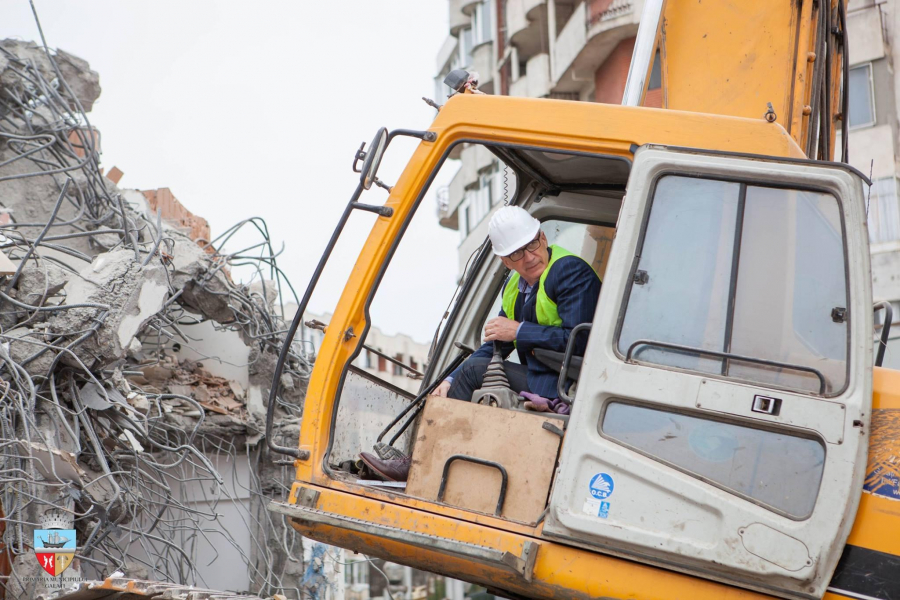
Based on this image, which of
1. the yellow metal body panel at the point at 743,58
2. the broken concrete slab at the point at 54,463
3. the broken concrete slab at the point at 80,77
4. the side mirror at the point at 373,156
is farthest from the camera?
the broken concrete slab at the point at 80,77

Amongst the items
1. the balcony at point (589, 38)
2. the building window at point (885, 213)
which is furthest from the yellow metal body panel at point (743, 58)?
the balcony at point (589, 38)

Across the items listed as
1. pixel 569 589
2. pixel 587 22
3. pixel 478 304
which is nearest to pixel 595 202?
pixel 478 304

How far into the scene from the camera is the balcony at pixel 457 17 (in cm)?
A: 2569

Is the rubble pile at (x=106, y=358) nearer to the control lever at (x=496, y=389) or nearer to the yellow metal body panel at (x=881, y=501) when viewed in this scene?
the control lever at (x=496, y=389)

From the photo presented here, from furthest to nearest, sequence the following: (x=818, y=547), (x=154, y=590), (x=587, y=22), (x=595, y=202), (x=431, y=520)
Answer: (x=587, y=22), (x=595, y=202), (x=154, y=590), (x=431, y=520), (x=818, y=547)

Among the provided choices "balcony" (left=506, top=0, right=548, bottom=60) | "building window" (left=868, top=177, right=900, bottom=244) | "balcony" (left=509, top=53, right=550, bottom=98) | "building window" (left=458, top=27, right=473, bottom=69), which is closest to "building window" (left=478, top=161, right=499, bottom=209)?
"balcony" (left=509, top=53, right=550, bottom=98)

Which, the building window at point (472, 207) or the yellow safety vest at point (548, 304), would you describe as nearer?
the yellow safety vest at point (548, 304)

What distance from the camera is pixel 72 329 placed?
5.15 meters

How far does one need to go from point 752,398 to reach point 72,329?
3925 millimetres

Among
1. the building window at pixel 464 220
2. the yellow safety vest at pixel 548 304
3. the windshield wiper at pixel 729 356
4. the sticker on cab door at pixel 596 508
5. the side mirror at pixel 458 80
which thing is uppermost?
the building window at pixel 464 220

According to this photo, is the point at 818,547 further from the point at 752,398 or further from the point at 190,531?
the point at 190,531

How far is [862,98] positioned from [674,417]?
15.0m

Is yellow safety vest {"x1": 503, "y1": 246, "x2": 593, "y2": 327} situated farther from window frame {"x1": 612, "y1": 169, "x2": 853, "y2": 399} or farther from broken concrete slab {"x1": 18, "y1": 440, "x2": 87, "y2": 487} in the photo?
broken concrete slab {"x1": 18, "y1": 440, "x2": 87, "y2": 487}

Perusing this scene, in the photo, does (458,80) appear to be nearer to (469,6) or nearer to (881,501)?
(881,501)
